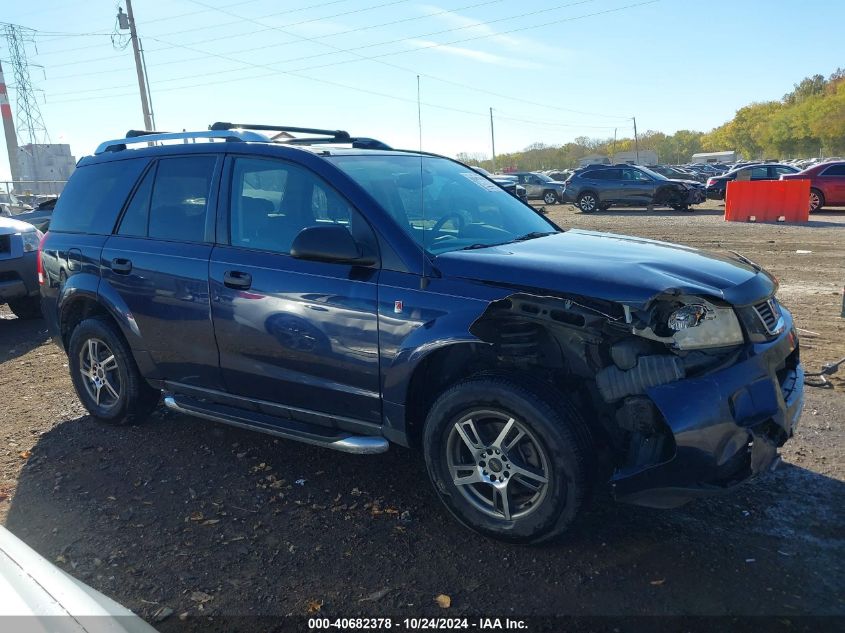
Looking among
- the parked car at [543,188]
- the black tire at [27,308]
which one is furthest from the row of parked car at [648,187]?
the black tire at [27,308]

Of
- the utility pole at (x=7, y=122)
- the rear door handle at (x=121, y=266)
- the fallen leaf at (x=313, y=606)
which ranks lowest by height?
the fallen leaf at (x=313, y=606)

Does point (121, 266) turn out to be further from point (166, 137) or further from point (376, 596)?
point (376, 596)

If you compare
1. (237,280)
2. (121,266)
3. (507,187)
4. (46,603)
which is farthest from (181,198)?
(46,603)

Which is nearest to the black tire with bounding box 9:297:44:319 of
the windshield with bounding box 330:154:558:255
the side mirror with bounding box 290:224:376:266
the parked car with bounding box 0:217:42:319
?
the parked car with bounding box 0:217:42:319

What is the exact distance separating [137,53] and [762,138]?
281 feet

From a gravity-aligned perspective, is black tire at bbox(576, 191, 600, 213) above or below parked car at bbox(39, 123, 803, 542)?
above

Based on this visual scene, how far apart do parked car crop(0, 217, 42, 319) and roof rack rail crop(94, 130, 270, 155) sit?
3.83m

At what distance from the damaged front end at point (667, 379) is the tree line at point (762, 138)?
156 feet

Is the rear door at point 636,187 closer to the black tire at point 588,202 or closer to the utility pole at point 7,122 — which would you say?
the black tire at point 588,202

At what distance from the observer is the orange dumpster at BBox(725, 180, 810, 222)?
17.9 m

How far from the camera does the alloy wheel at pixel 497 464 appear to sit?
316cm

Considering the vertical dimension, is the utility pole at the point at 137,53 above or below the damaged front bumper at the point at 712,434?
above

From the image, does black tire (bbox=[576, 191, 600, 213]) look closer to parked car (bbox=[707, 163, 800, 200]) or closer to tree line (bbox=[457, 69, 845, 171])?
parked car (bbox=[707, 163, 800, 200])

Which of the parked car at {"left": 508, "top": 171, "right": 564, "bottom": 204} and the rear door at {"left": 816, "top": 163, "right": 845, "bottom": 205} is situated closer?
the rear door at {"left": 816, "top": 163, "right": 845, "bottom": 205}
